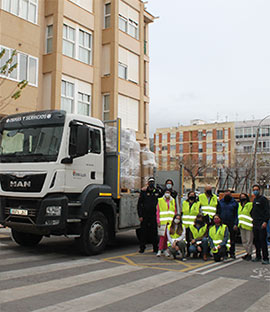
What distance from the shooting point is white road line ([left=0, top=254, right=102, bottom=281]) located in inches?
289

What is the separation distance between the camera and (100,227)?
10.0 meters

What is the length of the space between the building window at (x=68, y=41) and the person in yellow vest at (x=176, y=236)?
Answer: 1341 centimetres

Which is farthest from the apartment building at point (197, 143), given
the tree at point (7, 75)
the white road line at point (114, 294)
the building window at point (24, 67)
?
the white road line at point (114, 294)

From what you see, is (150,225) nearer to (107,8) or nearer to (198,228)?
(198,228)

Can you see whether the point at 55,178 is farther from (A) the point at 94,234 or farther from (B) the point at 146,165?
(B) the point at 146,165

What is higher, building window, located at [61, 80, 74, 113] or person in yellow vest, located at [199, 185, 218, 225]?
building window, located at [61, 80, 74, 113]

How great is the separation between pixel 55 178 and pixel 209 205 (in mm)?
3960

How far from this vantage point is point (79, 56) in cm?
2131

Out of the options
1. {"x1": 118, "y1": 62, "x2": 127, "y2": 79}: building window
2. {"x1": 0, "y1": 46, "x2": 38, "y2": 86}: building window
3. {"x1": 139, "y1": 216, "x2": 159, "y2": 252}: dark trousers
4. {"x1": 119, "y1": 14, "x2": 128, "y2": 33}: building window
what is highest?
{"x1": 119, "y1": 14, "x2": 128, "y2": 33}: building window

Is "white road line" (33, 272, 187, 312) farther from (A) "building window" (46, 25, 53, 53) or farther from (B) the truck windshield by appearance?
(A) "building window" (46, 25, 53, 53)

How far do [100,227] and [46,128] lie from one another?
9.16ft

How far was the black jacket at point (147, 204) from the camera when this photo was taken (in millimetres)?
10398

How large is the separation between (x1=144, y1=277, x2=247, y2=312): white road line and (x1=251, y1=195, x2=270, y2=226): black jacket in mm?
2415

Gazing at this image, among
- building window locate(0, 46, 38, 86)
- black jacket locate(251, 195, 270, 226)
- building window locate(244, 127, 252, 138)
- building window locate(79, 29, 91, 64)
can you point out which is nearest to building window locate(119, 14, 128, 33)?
building window locate(79, 29, 91, 64)
